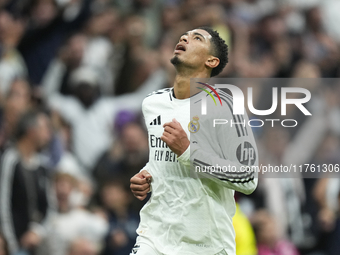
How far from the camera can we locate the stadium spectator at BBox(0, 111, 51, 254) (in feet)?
20.2

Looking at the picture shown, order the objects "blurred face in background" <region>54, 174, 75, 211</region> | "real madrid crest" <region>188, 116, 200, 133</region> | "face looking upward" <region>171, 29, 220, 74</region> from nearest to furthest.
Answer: "real madrid crest" <region>188, 116, 200, 133</region> < "face looking upward" <region>171, 29, 220, 74</region> < "blurred face in background" <region>54, 174, 75, 211</region>

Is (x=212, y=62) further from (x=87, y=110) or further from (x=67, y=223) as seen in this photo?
(x=87, y=110)

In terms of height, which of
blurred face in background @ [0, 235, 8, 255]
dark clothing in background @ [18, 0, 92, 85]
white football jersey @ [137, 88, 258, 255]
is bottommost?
blurred face in background @ [0, 235, 8, 255]

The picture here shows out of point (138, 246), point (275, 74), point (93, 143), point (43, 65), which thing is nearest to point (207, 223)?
point (138, 246)

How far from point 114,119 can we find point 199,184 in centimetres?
413

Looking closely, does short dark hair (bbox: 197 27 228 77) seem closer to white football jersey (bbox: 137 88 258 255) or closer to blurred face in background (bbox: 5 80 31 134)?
white football jersey (bbox: 137 88 258 255)

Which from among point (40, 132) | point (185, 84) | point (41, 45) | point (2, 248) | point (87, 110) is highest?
point (41, 45)

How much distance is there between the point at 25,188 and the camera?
6.27 m

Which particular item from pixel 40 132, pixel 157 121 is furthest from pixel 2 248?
pixel 157 121

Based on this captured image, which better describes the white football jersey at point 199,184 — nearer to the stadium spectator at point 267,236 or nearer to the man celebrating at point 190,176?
the man celebrating at point 190,176

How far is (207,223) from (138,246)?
51cm

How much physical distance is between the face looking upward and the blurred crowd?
9.73 ft

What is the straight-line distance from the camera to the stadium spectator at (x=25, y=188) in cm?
615

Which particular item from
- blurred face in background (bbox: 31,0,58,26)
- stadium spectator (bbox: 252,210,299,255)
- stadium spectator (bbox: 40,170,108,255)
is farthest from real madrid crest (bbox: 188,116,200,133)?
blurred face in background (bbox: 31,0,58,26)
